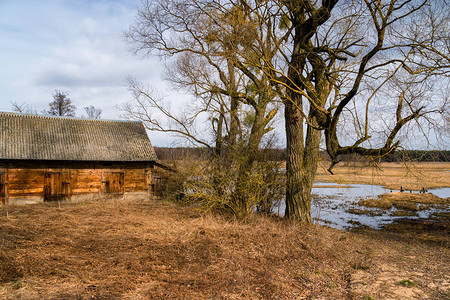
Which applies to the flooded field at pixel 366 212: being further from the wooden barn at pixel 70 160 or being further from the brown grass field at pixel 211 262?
the wooden barn at pixel 70 160

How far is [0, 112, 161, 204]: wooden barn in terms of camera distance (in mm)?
17312

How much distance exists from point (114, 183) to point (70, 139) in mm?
3778

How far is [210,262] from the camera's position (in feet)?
23.4

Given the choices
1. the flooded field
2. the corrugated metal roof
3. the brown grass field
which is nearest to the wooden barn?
the corrugated metal roof

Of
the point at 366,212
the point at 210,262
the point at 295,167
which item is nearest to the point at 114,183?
the point at 295,167

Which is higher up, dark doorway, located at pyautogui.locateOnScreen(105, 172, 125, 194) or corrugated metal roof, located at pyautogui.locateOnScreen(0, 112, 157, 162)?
corrugated metal roof, located at pyautogui.locateOnScreen(0, 112, 157, 162)

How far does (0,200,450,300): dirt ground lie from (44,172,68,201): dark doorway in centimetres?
735

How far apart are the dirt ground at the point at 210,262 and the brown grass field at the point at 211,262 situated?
0.07ft

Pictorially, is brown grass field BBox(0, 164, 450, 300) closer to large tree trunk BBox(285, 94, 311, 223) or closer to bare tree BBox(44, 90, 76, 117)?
large tree trunk BBox(285, 94, 311, 223)

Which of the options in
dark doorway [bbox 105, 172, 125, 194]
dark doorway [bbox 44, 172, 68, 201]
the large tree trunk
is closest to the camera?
the large tree trunk

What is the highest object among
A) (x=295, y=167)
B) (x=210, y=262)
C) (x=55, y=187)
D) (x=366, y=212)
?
(x=295, y=167)

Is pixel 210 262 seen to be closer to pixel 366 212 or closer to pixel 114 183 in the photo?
pixel 114 183

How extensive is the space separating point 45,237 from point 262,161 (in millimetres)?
7212

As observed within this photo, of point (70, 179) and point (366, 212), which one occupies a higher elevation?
point (70, 179)
